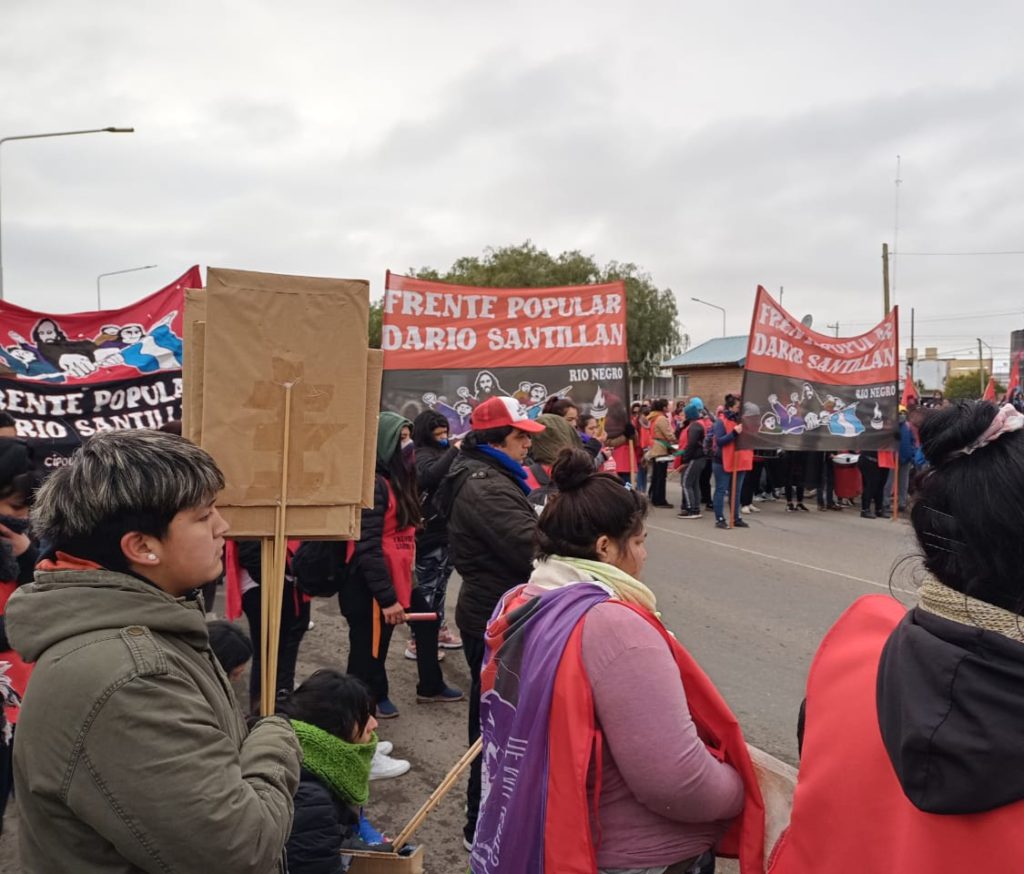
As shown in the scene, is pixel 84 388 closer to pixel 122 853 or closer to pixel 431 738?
pixel 431 738

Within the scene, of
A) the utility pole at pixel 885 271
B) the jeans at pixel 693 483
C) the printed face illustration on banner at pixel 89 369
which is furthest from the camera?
the utility pole at pixel 885 271

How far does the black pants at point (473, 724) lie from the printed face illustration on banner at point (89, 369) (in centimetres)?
364

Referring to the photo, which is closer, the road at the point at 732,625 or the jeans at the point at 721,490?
the road at the point at 732,625

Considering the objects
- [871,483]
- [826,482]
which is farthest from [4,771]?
[826,482]

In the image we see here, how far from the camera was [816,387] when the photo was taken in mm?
11781

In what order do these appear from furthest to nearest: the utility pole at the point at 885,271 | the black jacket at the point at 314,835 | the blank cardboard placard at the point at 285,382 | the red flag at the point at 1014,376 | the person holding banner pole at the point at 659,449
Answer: the utility pole at the point at 885,271
the red flag at the point at 1014,376
the person holding banner pole at the point at 659,449
the blank cardboard placard at the point at 285,382
the black jacket at the point at 314,835

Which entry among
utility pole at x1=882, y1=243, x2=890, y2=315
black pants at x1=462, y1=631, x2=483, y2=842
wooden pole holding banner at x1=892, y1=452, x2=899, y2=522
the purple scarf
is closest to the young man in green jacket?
the purple scarf

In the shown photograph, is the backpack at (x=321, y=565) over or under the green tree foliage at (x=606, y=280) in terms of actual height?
under

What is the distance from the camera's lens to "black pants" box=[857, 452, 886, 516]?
12516 mm

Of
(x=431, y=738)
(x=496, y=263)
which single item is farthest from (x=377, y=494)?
(x=496, y=263)

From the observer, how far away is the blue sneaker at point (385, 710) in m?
4.44

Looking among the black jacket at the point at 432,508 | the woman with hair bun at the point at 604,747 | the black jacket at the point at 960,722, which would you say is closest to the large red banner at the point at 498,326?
the black jacket at the point at 432,508

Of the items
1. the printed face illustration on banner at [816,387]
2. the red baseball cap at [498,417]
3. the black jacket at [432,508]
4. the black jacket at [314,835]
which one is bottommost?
the black jacket at [314,835]

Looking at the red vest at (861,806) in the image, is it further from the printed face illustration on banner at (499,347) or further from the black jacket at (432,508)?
the printed face illustration on banner at (499,347)
